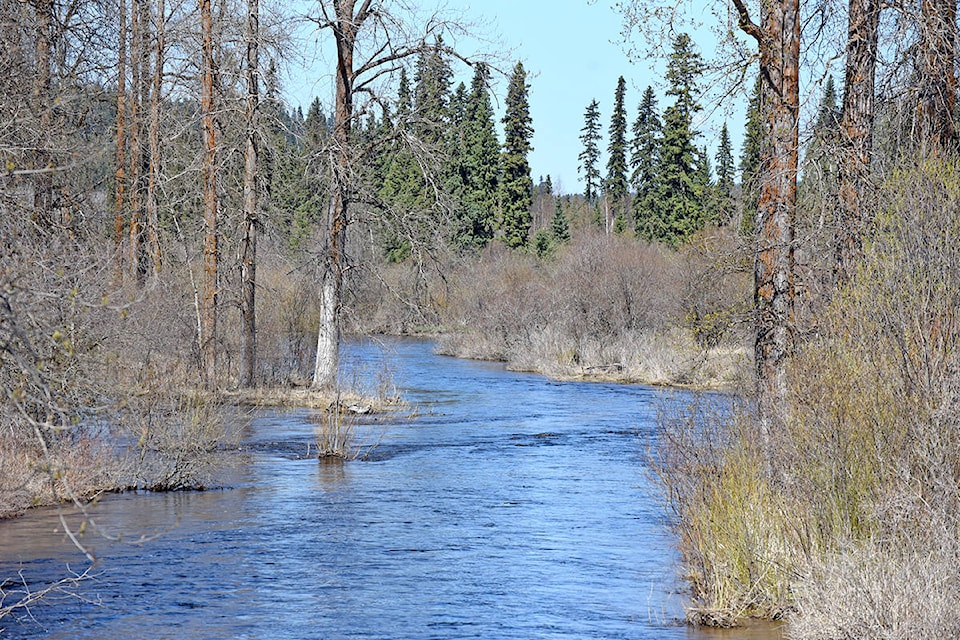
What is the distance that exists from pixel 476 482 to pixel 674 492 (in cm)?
601

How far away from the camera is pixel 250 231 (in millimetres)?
28109

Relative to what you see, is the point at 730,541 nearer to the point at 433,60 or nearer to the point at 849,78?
the point at 849,78

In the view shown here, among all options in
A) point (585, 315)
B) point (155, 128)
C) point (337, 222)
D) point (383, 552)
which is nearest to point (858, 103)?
point (383, 552)

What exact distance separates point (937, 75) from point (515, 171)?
56986 mm

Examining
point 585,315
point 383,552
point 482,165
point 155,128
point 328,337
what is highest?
point 482,165

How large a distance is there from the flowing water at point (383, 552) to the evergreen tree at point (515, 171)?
158 ft

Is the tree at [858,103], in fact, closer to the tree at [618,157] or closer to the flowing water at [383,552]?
the flowing water at [383,552]

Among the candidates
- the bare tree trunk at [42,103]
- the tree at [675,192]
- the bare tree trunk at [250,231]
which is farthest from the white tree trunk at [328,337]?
the tree at [675,192]

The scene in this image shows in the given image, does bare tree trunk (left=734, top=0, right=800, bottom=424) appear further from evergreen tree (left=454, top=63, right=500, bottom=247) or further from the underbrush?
evergreen tree (left=454, top=63, right=500, bottom=247)

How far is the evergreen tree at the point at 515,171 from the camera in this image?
69.3m

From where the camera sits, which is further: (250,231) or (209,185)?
(250,231)

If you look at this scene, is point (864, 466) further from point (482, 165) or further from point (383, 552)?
point (482, 165)

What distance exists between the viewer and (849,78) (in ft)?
48.9

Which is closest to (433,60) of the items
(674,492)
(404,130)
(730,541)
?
(404,130)
